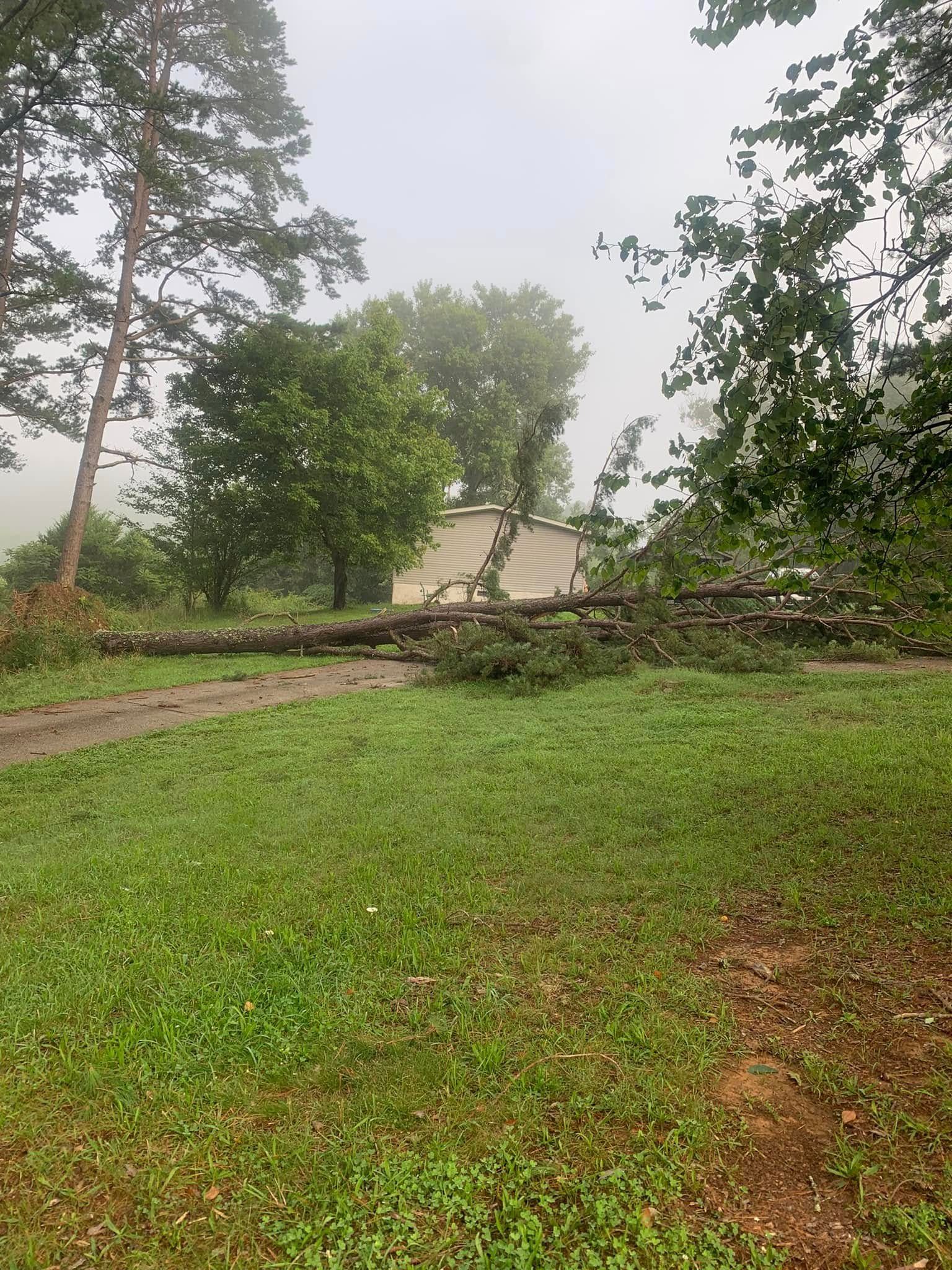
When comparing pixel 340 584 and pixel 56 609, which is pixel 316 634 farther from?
pixel 340 584

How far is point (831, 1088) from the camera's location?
1972mm

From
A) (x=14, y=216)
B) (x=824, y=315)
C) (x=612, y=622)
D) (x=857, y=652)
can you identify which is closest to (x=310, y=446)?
(x=14, y=216)

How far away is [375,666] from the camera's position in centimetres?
1200

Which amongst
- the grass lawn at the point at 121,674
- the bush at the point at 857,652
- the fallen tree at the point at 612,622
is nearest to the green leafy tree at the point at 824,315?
the fallen tree at the point at 612,622

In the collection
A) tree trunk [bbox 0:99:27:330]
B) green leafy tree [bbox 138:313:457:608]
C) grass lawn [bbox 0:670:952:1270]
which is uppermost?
tree trunk [bbox 0:99:27:330]

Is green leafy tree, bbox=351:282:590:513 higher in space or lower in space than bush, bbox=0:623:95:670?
higher

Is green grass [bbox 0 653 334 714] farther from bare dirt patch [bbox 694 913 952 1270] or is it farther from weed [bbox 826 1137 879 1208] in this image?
weed [bbox 826 1137 879 1208]

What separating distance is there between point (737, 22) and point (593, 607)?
8.70m

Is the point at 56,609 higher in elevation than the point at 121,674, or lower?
higher

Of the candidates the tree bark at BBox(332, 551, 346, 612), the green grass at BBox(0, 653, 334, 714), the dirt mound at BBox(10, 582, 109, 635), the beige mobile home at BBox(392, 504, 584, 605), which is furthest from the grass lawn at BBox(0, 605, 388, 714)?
the beige mobile home at BBox(392, 504, 584, 605)

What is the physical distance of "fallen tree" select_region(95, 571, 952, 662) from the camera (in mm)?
9992

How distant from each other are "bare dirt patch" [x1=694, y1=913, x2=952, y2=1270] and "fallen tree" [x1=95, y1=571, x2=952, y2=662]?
644 cm

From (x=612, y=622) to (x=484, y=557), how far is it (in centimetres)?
1833

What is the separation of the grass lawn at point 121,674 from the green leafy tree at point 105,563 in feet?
27.9
